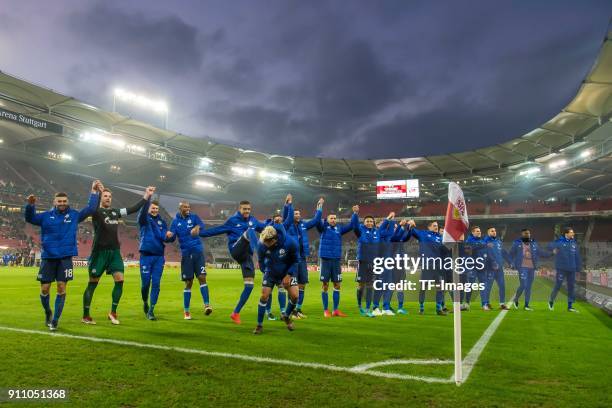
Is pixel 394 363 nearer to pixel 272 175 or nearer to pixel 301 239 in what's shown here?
pixel 301 239

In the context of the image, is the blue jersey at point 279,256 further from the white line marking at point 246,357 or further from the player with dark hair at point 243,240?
the white line marking at point 246,357

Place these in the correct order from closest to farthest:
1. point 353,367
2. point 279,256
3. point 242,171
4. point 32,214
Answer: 1. point 353,367
2. point 32,214
3. point 279,256
4. point 242,171

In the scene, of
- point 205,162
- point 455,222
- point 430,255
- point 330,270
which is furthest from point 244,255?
point 205,162

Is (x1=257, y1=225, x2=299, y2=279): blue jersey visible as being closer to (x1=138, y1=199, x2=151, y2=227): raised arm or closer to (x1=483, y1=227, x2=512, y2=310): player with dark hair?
(x1=138, y1=199, x2=151, y2=227): raised arm

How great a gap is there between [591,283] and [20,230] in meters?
49.9

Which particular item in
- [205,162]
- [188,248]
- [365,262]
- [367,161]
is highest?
[367,161]

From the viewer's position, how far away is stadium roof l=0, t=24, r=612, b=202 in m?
32.9

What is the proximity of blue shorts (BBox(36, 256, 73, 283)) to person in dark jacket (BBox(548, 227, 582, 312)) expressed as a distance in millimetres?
11734

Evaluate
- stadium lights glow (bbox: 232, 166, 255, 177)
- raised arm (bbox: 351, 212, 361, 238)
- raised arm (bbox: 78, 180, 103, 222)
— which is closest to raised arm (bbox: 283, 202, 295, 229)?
raised arm (bbox: 351, 212, 361, 238)

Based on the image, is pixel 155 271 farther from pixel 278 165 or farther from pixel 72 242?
pixel 278 165

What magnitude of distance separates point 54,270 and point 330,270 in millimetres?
5425

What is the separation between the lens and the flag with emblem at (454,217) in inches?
166

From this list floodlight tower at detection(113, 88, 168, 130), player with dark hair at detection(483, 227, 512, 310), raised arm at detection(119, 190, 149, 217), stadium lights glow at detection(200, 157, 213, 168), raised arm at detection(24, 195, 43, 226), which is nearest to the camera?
raised arm at detection(24, 195, 43, 226)

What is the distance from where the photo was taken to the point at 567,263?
11594 millimetres
